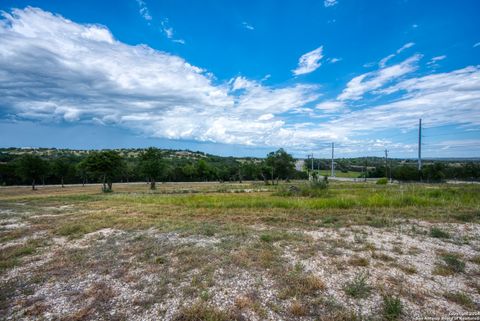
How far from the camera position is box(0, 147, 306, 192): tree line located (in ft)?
139

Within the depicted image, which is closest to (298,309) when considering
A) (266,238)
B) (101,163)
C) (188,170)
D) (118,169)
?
(266,238)

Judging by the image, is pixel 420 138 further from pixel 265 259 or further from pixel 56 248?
pixel 56 248

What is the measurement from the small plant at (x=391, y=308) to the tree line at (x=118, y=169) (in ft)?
148

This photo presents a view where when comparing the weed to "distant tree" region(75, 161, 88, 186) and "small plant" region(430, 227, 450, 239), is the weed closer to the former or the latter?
"small plant" region(430, 227, 450, 239)

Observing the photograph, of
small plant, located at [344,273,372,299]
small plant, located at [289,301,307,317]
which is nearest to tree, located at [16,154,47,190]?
small plant, located at [289,301,307,317]

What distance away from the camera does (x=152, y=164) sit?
4828 centimetres

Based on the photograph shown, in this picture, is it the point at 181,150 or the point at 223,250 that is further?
the point at 181,150

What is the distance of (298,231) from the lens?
10.6m

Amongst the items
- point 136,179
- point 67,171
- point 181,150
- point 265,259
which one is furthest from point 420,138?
point 181,150

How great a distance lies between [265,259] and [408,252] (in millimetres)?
5089

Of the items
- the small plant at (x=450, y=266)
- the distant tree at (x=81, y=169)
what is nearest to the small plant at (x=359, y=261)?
the small plant at (x=450, y=266)

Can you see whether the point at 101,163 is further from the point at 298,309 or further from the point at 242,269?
the point at 298,309

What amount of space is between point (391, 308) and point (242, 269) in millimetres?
3663

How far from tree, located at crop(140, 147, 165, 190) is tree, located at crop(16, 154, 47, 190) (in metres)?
→ 23.3
